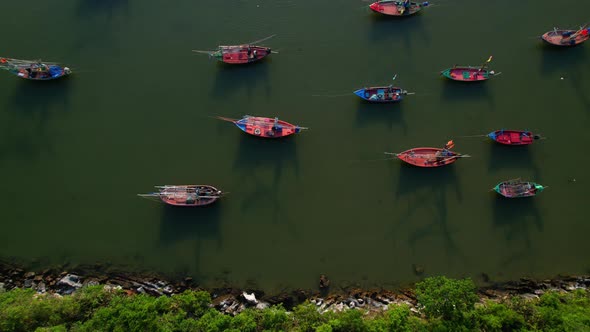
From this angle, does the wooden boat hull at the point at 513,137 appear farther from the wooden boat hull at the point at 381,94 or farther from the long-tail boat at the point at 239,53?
the long-tail boat at the point at 239,53

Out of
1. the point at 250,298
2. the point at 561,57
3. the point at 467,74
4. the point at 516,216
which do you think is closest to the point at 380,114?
the point at 467,74

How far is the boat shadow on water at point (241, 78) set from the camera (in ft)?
87.5

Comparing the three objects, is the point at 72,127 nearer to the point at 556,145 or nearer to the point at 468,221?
the point at 468,221

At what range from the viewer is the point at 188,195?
2477 cm

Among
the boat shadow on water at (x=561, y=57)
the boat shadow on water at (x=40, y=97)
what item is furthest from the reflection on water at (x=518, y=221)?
the boat shadow on water at (x=40, y=97)

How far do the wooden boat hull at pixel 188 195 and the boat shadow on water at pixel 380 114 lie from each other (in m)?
11.4

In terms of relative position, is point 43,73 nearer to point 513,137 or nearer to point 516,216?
point 513,137

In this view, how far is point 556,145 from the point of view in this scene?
2598 centimetres

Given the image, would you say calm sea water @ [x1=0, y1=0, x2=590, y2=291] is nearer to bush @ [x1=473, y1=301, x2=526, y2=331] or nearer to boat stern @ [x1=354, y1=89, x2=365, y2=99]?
boat stern @ [x1=354, y1=89, x2=365, y2=99]

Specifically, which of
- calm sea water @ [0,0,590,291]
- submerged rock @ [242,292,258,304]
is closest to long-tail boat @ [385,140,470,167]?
calm sea water @ [0,0,590,291]

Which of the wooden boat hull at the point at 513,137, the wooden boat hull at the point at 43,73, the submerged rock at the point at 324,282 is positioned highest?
the wooden boat hull at the point at 43,73

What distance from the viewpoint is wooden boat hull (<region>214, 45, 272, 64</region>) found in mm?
26328

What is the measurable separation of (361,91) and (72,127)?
20667mm

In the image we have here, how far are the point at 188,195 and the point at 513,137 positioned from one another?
2256 centimetres
